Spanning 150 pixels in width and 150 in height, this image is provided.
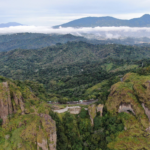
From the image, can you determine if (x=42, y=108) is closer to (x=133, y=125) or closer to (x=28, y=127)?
(x=28, y=127)

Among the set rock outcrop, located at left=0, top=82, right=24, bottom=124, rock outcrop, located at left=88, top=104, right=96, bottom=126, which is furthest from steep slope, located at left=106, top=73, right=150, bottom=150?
rock outcrop, located at left=0, top=82, right=24, bottom=124

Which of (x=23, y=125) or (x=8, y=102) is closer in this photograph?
(x=23, y=125)

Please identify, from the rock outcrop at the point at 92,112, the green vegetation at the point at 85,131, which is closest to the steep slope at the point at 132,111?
the green vegetation at the point at 85,131

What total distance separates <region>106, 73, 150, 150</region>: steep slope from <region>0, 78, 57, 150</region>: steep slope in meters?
19.4

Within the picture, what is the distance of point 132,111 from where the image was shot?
147 feet

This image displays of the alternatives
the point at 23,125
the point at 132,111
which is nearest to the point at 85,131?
the point at 132,111

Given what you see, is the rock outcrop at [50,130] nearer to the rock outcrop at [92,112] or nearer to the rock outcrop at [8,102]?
the rock outcrop at [8,102]

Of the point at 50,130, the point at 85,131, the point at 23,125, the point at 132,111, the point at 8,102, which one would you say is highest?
the point at 8,102

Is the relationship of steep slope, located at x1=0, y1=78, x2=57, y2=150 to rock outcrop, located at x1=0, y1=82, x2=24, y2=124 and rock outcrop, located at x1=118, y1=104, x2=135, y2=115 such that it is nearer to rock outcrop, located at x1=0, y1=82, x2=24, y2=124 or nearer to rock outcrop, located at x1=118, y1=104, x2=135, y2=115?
rock outcrop, located at x1=0, y1=82, x2=24, y2=124

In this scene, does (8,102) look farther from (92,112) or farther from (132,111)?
(132,111)

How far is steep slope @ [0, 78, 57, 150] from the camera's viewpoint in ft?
113

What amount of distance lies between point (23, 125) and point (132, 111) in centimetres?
3350

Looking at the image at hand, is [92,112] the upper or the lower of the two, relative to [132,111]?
lower

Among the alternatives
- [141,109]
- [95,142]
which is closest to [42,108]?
[95,142]
